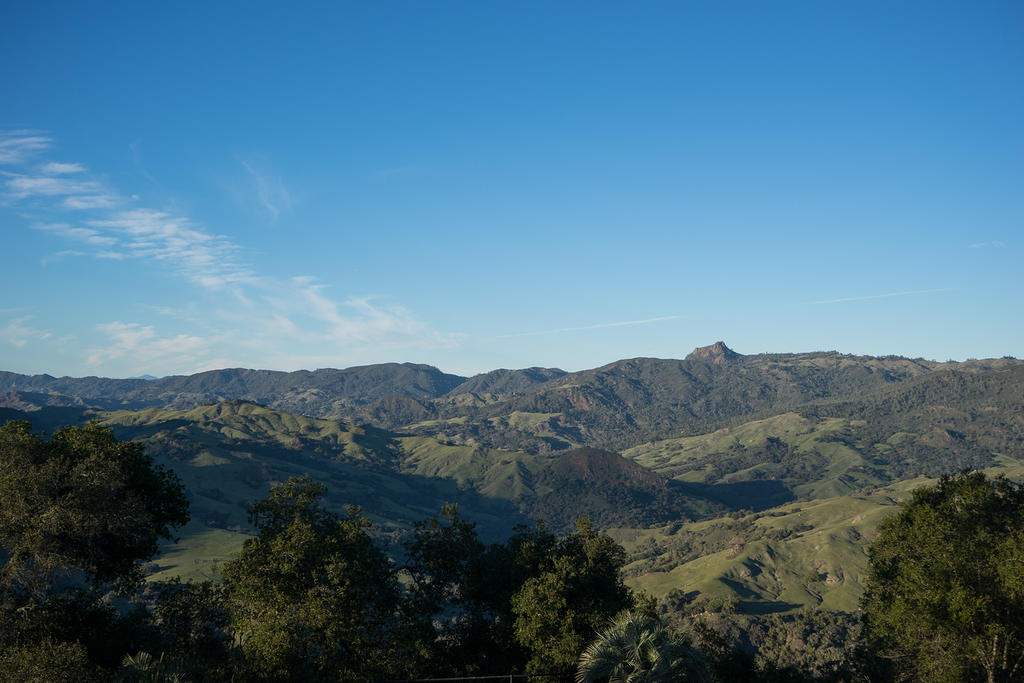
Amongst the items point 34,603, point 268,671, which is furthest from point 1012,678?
point 34,603

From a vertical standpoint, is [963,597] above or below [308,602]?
above

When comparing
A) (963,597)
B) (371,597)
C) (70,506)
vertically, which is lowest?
(371,597)

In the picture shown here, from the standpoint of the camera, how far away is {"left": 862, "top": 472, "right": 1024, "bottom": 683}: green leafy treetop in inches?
1169

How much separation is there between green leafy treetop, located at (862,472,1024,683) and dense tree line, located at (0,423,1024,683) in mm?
112

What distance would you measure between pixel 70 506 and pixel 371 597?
16668 mm

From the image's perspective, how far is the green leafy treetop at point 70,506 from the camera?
3039cm

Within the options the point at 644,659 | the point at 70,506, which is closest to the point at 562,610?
the point at 644,659

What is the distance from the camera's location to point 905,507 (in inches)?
1911

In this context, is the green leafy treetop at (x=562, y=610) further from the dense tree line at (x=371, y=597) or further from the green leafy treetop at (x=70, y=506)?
the green leafy treetop at (x=70, y=506)

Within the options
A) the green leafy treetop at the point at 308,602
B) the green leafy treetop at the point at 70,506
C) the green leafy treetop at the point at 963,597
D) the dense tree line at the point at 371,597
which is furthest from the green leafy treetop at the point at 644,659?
the green leafy treetop at the point at 70,506

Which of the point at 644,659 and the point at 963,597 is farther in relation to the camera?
the point at 963,597

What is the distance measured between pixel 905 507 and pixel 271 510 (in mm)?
46154

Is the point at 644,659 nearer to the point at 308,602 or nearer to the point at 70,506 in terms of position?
the point at 308,602

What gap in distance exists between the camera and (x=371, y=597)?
3812 cm
